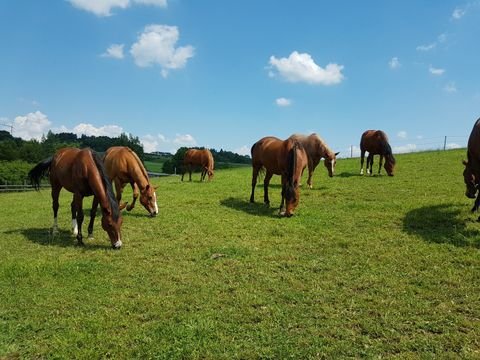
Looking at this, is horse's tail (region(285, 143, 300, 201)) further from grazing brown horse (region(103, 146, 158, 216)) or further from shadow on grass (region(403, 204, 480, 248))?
grazing brown horse (region(103, 146, 158, 216))

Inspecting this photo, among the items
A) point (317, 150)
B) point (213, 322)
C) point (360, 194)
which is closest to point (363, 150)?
point (317, 150)

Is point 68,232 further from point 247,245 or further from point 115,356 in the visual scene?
point 115,356

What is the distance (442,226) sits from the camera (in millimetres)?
8008

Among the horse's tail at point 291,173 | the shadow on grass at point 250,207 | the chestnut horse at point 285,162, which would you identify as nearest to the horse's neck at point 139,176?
the shadow on grass at point 250,207

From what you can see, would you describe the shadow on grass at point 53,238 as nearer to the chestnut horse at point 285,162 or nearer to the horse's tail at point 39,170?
the horse's tail at point 39,170

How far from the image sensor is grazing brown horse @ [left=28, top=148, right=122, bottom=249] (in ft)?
24.8

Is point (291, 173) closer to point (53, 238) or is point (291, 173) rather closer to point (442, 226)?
point (442, 226)

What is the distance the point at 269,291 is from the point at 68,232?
6.27 m

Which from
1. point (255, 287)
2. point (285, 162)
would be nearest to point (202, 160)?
point (285, 162)

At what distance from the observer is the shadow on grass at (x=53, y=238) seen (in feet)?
26.4

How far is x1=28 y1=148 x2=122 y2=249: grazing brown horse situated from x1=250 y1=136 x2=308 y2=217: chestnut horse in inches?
169

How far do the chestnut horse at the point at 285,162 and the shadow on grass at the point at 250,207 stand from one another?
0.29 m

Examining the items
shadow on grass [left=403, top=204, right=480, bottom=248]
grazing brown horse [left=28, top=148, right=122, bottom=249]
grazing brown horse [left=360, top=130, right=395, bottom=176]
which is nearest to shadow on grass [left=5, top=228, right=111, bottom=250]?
grazing brown horse [left=28, top=148, right=122, bottom=249]

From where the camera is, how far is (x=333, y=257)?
652 centimetres
